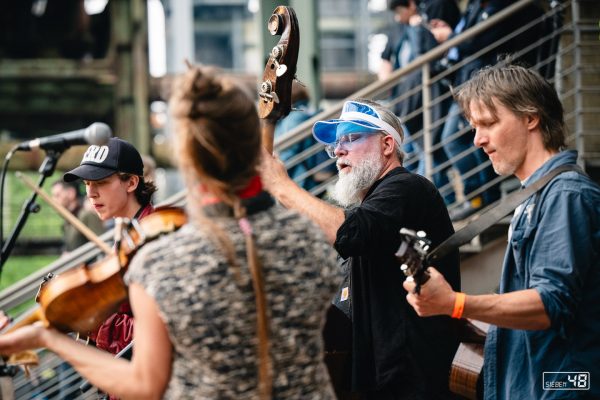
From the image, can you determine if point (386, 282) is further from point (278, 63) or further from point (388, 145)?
point (278, 63)

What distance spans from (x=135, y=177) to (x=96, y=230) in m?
4.25

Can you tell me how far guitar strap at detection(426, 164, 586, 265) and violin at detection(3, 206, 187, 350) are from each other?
3.18 ft

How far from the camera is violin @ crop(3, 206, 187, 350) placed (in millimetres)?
2746

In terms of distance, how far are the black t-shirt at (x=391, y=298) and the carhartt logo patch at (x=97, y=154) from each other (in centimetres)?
124

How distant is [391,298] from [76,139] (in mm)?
1824

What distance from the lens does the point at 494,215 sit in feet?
11.1

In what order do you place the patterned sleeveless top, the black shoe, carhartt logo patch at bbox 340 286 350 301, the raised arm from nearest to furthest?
the patterned sleeveless top < the raised arm < carhartt logo patch at bbox 340 286 350 301 < the black shoe

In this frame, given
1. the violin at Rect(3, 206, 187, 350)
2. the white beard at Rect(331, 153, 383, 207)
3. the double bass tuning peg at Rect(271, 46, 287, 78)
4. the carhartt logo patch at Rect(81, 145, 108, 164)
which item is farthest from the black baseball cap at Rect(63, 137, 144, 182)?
the violin at Rect(3, 206, 187, 350)

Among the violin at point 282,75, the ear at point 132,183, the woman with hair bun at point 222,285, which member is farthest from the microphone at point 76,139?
the woman with hair bun at point 222,285

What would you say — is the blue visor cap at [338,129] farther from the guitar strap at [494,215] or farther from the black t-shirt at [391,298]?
the guitar strap at [494,215]

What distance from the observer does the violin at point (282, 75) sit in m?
3.88

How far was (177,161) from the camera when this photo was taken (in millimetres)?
2576

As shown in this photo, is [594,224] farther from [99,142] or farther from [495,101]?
[99,142]

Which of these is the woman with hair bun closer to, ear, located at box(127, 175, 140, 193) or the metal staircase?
ear, located at box(127, 175, 140, 193)
